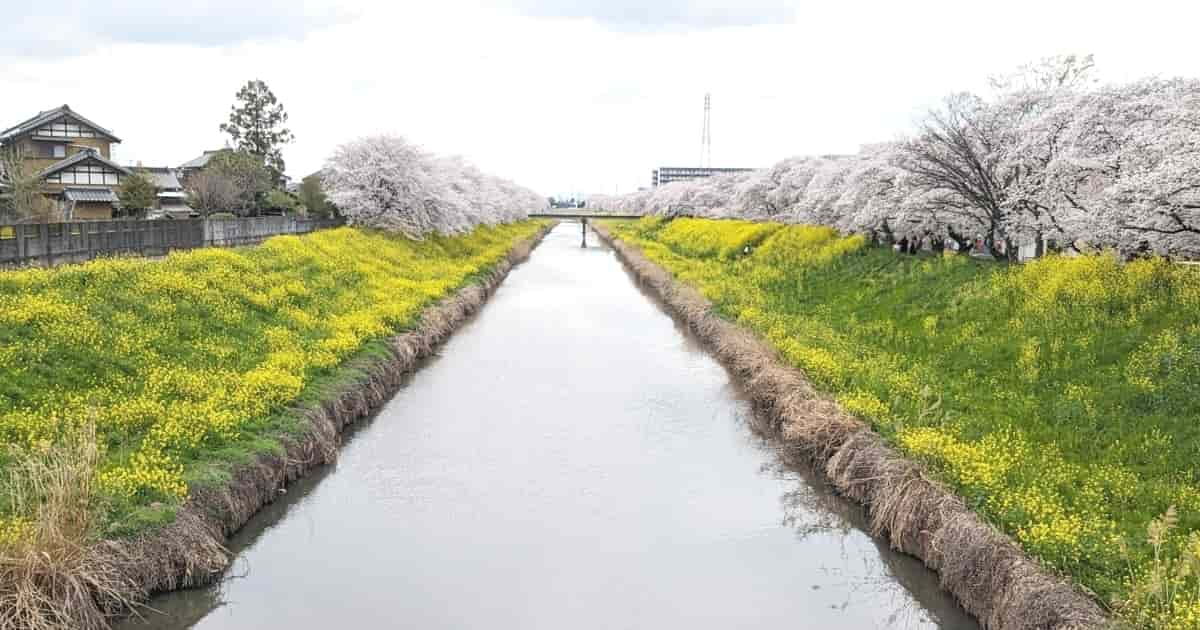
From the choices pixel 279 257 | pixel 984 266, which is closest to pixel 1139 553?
pixel 984 266

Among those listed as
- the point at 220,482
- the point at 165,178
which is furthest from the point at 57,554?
the point at 165,178

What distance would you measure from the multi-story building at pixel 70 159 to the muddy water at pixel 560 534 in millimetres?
42799

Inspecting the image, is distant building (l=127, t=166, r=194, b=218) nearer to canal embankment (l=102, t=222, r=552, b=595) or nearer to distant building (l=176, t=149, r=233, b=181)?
distant building (l=176, t=149, r=233, b=181)

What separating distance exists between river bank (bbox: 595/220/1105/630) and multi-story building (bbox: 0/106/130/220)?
46204 mm

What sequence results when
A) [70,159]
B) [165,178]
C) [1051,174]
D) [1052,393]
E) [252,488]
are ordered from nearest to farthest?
[252,488] < [1052,393] < [1051,174] < [70,159] < [165,178]

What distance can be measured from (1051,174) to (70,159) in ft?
189

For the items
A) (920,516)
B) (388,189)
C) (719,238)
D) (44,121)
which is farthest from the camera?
(44,121)

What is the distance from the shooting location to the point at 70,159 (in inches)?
2202

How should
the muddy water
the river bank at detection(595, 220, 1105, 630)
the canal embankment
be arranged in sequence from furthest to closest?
the muddy water, the canal embankment, the river bank at detection(595, 220, 1105, 630)

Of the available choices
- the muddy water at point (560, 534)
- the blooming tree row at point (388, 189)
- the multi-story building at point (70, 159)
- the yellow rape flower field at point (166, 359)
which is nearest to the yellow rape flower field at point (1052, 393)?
the muddy water at point (560, 534)

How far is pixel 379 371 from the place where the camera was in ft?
62.4

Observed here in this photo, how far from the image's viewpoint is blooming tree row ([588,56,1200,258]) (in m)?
15.1

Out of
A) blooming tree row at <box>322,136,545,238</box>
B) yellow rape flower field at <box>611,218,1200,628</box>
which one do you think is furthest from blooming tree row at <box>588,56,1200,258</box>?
blooming tree row at <box>322,136,545,238</box>

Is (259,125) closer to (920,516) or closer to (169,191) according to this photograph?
(169,191)
